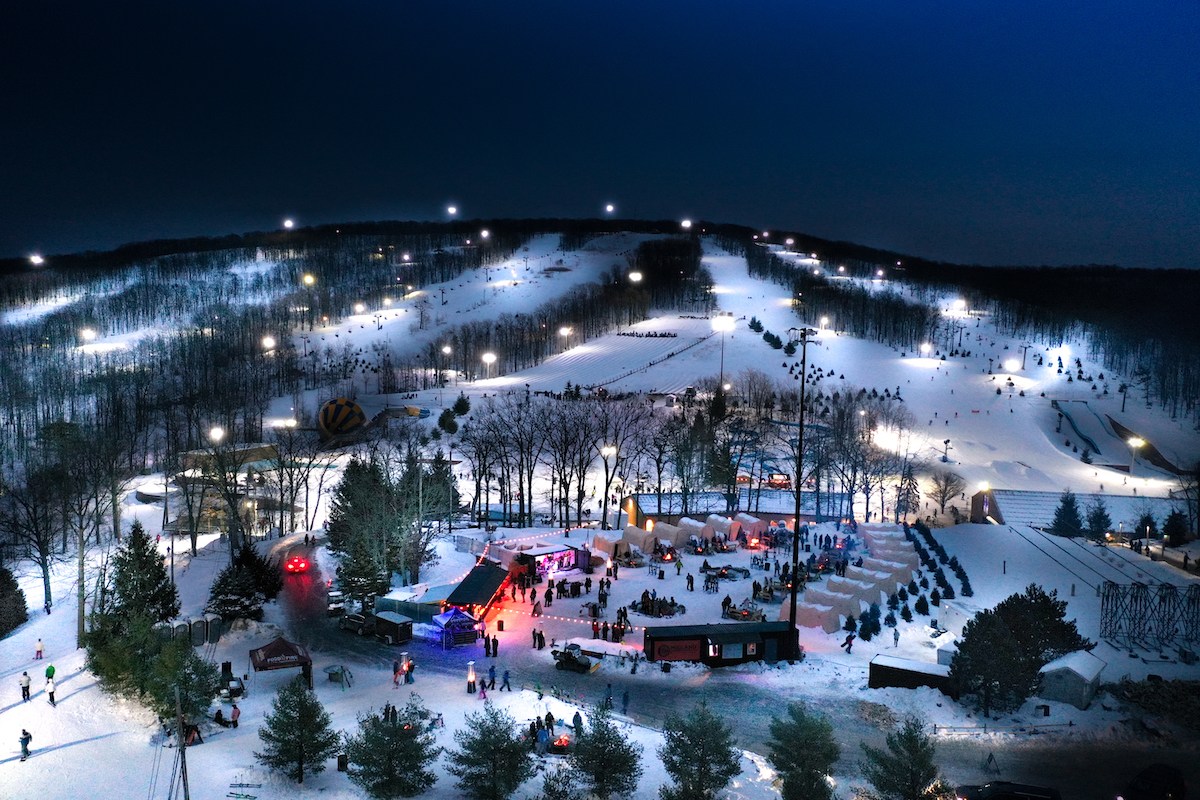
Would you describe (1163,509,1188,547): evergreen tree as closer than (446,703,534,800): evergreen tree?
No

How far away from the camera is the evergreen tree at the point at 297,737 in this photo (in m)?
17.5

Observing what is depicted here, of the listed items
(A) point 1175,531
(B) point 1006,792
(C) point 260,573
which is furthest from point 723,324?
(B) point 1006,792

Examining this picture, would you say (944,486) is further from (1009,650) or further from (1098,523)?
(1009,650)

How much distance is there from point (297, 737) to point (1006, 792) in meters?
14.2

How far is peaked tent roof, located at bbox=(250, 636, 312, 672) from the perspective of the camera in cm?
2252

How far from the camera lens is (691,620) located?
28.7 meters

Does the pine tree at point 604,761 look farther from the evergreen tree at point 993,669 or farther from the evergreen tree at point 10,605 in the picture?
the evergreen tree at point 10,605

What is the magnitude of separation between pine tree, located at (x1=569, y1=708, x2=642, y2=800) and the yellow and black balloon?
47.9m

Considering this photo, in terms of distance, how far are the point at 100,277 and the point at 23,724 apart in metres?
135

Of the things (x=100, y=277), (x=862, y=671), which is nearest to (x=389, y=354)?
(x=100, y=277)

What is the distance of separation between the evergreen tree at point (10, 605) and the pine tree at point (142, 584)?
709cm

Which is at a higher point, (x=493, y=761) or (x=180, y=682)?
(x=180, y=682)

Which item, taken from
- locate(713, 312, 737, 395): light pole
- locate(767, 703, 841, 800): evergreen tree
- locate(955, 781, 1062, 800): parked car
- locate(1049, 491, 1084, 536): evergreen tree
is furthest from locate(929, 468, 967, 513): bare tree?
locate(713, 312, 737, 395): light pole

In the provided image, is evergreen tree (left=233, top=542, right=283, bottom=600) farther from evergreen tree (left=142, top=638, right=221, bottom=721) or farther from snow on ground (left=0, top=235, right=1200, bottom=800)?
evergreen tree (left=142, top=638, right=221, bottom=721)
